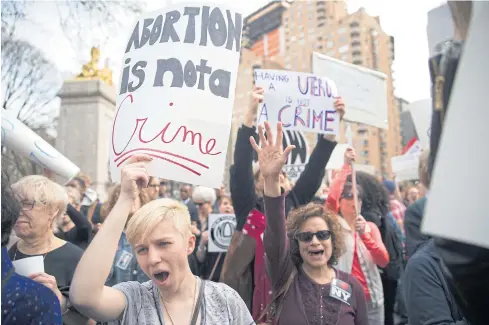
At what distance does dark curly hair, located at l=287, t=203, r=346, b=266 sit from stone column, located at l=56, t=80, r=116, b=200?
887cm

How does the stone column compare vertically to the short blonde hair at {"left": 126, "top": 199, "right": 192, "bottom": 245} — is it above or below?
above

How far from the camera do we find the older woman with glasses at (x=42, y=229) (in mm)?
2346

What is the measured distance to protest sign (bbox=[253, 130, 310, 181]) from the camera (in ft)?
15.1

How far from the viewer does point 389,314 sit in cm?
410

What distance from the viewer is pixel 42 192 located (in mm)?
2396

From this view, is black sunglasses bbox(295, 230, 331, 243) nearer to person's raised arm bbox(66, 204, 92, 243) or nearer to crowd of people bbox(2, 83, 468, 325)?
crowd of people bbox(2, 83, 468, 325)

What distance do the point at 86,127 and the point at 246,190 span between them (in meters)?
9.03

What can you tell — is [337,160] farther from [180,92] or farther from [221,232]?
[180,92]

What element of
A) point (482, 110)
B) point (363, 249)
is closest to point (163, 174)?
point (482, 110)

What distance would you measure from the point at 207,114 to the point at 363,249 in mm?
1710

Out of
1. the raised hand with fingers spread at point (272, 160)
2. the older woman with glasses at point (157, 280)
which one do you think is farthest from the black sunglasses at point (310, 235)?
the older woman with glasses at point (157, 280)

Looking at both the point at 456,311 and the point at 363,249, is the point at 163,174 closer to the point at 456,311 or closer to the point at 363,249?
the point at 456,311

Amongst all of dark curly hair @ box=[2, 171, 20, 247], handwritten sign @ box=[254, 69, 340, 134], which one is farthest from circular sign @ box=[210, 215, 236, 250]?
dark curly hair @ box=[2, 171, 20, 247]

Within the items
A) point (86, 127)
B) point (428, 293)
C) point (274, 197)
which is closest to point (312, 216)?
point (274, 197)
